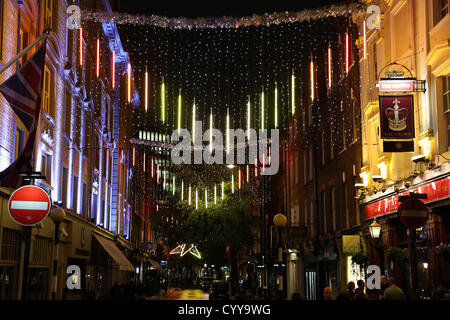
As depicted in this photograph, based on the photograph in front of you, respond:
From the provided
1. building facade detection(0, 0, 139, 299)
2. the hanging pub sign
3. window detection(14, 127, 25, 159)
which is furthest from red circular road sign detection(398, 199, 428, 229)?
window detection(14, 127, 25, 159)

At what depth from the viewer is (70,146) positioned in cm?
2834

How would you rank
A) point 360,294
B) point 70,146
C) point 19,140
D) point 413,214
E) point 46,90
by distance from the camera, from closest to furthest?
point 413,214 < point 360,294 < point 19,140 < point 46,90 < point 70,146

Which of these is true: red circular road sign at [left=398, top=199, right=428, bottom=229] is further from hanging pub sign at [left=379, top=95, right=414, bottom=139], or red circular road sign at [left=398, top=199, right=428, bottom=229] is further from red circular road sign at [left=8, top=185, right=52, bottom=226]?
red circular road sign at [left=8, top=185, right=52, bottom=226]

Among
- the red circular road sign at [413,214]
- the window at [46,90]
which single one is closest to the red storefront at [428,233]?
the red circular road sign at [413,214]

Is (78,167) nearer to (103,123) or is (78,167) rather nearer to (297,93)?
(103,123)

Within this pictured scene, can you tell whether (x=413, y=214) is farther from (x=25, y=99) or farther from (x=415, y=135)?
(x=25, y=99)

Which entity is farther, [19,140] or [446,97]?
[19,140]

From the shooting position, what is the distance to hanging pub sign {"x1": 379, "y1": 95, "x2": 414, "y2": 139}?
20000 mm

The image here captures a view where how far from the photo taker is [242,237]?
55.6 meters

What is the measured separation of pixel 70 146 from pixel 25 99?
14.0 m

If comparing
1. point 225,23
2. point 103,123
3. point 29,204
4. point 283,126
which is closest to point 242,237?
point 283,126

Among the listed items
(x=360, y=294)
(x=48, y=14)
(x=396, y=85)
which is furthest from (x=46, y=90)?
(x=360, y=294)

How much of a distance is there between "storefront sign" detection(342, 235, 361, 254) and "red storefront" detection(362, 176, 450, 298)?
1.63 m

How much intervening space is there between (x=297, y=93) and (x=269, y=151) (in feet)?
42.1
